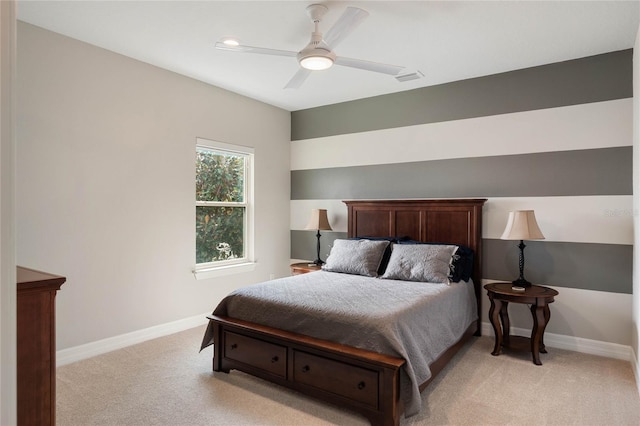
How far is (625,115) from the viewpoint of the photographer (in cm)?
341

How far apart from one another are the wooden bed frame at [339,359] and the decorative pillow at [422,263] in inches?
17.5

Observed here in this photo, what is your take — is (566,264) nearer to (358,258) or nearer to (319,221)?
(358,258)

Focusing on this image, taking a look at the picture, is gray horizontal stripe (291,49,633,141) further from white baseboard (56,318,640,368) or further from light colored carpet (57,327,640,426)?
light colored carpet (57,327,640,426)

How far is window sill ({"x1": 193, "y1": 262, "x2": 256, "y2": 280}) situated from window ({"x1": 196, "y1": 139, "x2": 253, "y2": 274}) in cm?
4

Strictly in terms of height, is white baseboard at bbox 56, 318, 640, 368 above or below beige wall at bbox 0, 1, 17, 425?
below

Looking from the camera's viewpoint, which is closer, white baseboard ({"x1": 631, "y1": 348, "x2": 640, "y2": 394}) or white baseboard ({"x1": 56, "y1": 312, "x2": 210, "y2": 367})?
white baseboard ({"x1": 631, "y1": 348, "x2": 640, "y2": 394})

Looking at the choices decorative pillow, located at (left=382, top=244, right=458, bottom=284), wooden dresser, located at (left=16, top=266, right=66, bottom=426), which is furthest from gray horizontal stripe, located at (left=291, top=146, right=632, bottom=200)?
wooden dresser, located at (left=16, top=266, right=66, bottom=426)

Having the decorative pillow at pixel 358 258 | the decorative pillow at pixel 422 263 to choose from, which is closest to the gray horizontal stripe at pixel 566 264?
the decorative pillow at pixel 422 263

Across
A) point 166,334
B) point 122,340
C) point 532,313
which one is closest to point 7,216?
point 122,340

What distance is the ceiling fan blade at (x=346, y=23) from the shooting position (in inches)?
93.8

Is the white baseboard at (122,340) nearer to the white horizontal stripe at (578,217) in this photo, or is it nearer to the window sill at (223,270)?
the window sill at (223,270)

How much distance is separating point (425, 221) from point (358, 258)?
0.89 m

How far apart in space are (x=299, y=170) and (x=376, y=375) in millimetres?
3655

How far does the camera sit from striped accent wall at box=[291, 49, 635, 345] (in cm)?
346
